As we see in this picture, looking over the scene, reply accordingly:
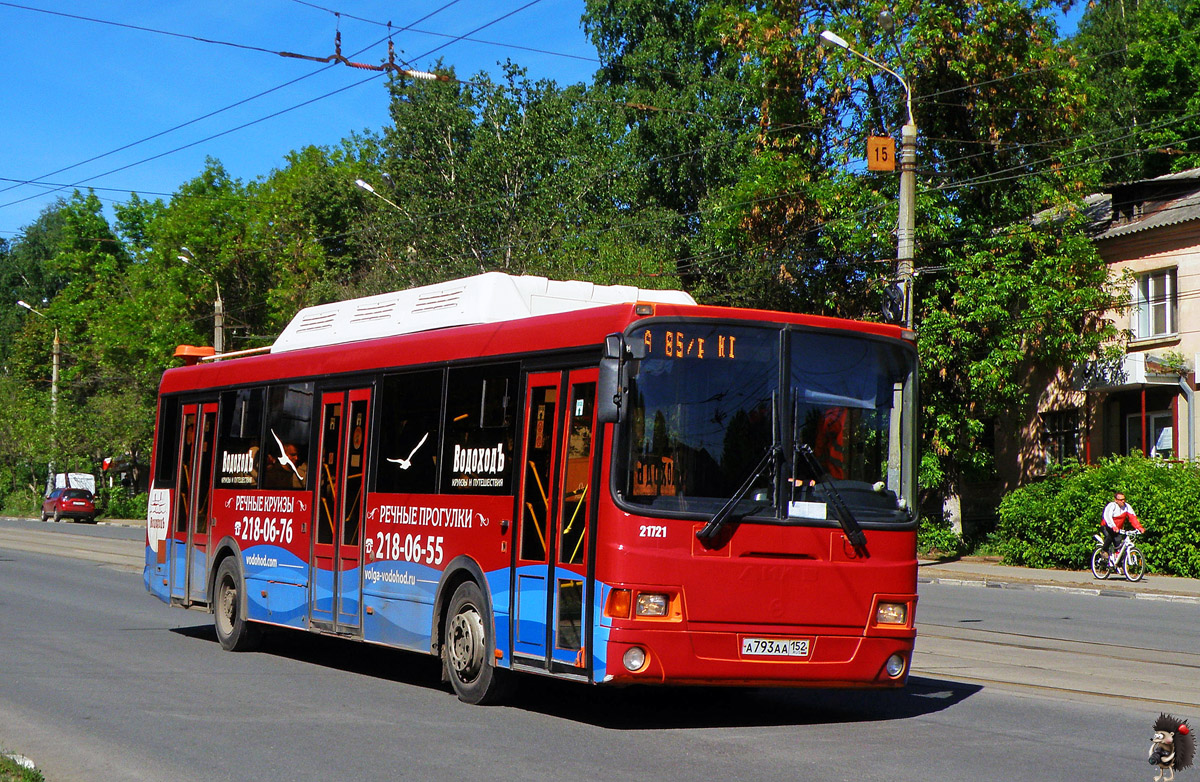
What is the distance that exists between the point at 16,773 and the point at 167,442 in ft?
30.0

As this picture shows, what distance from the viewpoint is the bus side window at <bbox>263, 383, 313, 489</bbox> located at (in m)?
13.0

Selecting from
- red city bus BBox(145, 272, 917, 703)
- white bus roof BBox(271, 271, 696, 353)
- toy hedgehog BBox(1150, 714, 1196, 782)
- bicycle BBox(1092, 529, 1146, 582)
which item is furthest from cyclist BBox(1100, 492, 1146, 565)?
toy hedgehog BBox(1150, 714, 1196, 782)

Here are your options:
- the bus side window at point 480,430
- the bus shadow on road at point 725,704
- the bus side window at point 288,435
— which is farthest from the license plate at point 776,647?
the bus side window at point 288,435

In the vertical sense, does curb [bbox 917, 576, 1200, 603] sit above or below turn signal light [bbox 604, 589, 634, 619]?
below

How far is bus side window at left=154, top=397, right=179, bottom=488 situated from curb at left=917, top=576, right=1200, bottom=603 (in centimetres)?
1347

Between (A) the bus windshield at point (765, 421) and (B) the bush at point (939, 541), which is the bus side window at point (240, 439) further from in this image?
(B) the bush at point (939, 541)

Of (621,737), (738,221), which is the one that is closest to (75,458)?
(738,221)

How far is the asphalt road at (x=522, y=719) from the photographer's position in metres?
7.68

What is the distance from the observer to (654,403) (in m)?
8.84

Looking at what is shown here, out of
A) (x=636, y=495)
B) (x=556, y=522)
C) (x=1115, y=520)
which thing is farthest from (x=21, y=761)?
(x=1115, y=520)

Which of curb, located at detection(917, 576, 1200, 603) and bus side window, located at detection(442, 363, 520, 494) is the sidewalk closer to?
curb, located at detection(917, 576, 1200, 603)

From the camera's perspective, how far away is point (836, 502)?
9.20 meters

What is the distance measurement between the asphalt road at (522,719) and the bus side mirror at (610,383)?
203 centimetres

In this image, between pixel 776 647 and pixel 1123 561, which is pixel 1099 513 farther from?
pixel 776 647
